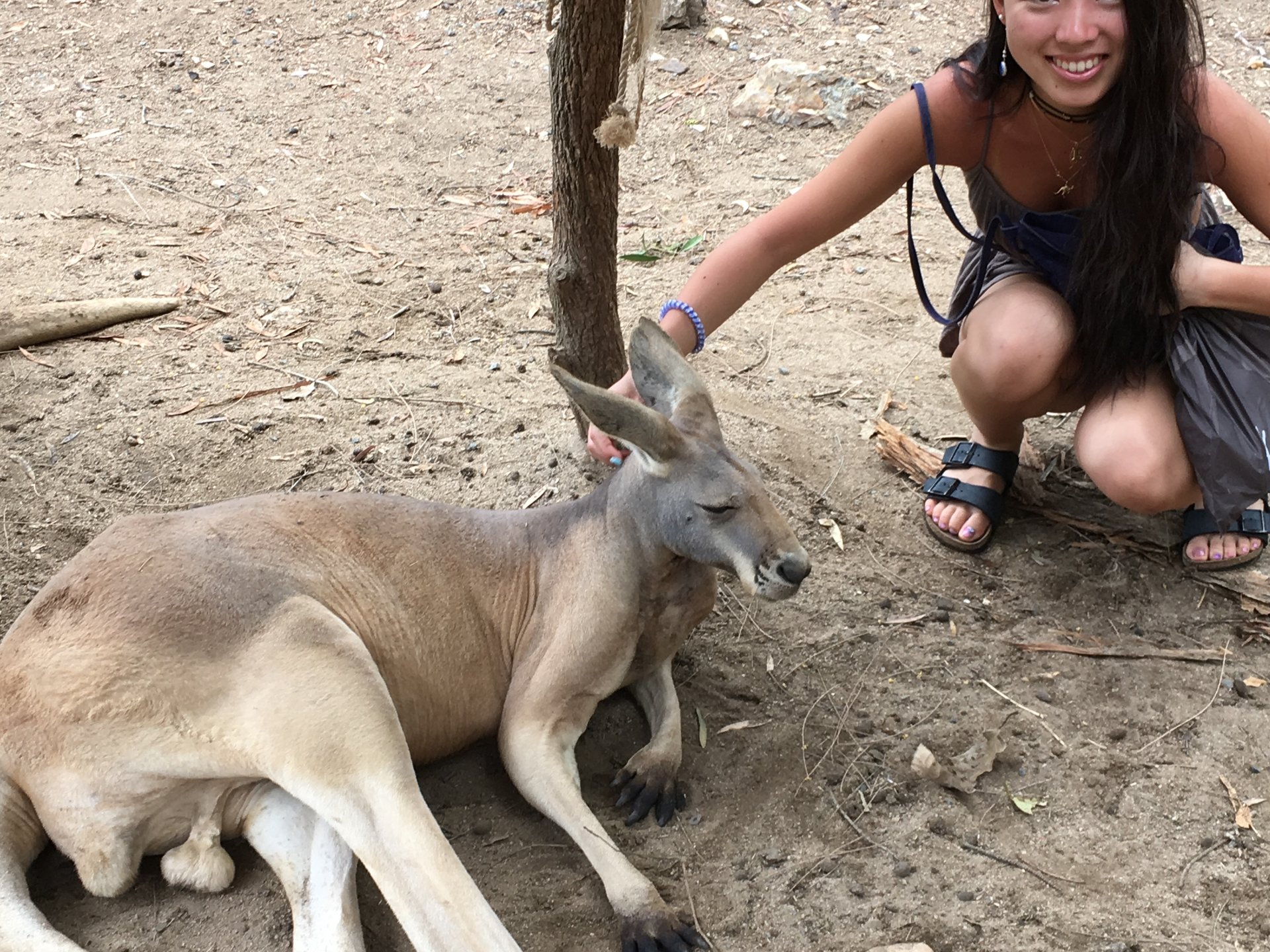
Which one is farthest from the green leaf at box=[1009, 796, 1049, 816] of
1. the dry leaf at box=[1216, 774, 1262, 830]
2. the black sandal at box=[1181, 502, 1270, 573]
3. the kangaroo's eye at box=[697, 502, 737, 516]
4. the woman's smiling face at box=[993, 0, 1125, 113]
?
the woman's smiling face at box=[993, 0, 1125, 113]

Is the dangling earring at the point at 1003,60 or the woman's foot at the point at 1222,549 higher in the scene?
the dangling earring at the point at 1003,60

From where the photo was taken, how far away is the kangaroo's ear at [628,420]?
2.52 metres

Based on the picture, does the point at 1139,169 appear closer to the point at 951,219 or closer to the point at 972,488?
the point at 951,219

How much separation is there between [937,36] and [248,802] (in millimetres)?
6708

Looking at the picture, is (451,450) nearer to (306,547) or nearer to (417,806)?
(306,547)

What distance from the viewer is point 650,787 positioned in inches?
108

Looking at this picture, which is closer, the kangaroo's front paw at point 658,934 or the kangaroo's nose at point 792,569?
the kangaroo's front paw at point 658,934

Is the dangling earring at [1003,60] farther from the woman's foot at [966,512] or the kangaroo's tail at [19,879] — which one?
the kangaroo's tail at [19,879]

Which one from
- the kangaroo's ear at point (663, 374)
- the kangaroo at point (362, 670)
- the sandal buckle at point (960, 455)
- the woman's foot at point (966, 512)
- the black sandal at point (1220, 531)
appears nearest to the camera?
the kangaroo at point (362, 670)

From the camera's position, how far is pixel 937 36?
7.39 meters

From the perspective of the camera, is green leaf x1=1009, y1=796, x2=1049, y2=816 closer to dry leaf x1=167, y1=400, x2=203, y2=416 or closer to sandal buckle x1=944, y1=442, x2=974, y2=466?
sandal buckle x1=944, y1=442, x2=974, y2=466

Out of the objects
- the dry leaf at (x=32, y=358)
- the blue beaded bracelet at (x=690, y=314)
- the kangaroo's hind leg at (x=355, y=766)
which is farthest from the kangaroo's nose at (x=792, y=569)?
the dry leaf at (x=32, y=358)

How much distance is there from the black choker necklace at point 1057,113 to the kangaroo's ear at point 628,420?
54.0 inches

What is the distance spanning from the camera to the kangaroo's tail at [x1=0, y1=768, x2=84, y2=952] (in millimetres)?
2201
